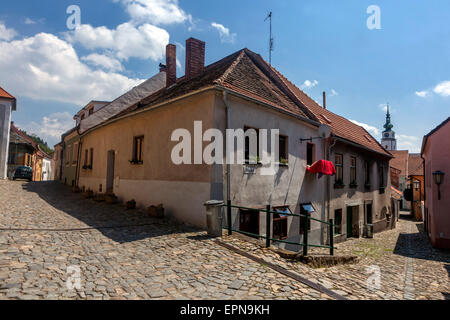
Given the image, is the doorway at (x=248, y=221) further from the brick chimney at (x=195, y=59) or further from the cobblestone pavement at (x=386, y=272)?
the brick chimney at (x=195, y=59)

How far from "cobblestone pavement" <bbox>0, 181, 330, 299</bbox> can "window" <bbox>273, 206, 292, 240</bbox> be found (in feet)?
11.7

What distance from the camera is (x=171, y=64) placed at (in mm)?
14555

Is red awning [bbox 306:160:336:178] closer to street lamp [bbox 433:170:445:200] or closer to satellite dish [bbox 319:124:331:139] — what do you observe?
satellite dish [bbox 319:124:331:139]

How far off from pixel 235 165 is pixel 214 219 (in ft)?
6.82

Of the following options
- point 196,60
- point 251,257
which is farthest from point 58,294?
point 196,60

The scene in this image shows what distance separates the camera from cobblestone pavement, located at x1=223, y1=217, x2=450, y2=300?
5.34 m

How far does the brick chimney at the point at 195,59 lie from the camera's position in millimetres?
12609

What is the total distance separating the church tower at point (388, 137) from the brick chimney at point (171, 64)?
81079mm

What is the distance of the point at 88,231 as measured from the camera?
744 centimetres

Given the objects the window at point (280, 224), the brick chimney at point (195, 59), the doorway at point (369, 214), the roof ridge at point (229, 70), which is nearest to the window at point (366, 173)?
the doorway at point (369, 214)

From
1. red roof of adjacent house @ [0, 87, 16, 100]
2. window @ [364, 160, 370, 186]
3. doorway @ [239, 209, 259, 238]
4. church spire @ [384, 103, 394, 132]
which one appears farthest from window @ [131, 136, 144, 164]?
church spire @ [384, 103, 394, 132]

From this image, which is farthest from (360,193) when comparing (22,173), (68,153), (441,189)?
(22,173)
